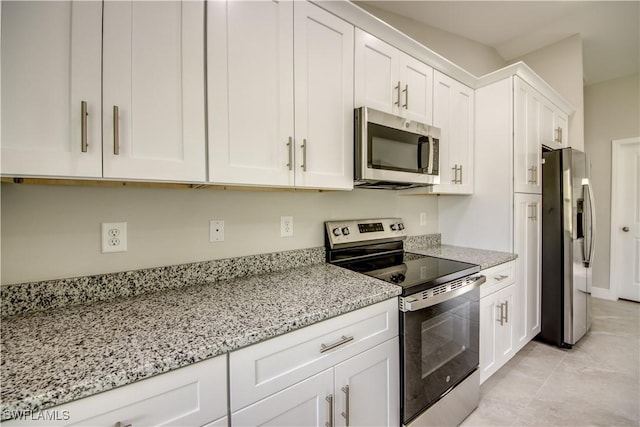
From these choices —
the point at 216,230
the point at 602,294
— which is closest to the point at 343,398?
the point at 216,230

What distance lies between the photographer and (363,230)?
1927mm

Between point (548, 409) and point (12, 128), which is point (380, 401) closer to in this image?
point (548, 409)

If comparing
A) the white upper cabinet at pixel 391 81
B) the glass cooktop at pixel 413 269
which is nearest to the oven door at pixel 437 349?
the glass cooktop at pixel 413 269

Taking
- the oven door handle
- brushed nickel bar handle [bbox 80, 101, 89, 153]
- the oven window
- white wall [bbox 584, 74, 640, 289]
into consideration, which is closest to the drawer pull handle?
the oven door handle

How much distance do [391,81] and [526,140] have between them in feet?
4.58

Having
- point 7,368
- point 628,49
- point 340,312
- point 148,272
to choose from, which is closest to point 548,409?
point 340,312

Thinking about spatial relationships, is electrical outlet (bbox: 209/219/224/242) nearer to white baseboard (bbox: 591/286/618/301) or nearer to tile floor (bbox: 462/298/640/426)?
tile floor (bbox: 462/298/640/426)

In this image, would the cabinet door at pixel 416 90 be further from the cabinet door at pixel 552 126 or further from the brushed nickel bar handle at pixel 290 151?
the cabinet door at pixel 552 126

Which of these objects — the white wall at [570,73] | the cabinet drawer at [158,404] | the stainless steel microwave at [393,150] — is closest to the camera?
the cabinet drawer at [158,404]

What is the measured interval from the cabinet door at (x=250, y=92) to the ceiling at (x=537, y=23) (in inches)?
52.5

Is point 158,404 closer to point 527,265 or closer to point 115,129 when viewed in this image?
point 115,129

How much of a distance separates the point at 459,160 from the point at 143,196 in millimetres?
2119

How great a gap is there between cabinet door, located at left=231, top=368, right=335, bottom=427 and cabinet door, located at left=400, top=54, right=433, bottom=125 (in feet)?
5.04

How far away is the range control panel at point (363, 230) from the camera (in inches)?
69.9
